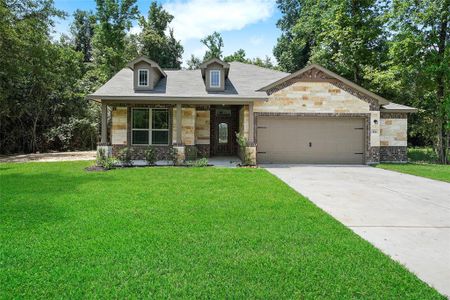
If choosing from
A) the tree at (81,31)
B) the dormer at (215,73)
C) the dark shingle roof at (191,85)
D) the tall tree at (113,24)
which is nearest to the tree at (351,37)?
the dark shingle roof at (191,85)

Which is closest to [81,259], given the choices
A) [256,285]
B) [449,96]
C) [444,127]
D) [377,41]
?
[256,285]

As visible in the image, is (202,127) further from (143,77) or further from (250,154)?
(143,77)

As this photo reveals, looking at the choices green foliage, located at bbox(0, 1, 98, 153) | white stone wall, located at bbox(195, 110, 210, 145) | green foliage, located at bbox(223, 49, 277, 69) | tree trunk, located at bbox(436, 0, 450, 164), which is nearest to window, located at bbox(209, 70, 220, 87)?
white stone wall, located at bbox(195, 110, 210, 145)

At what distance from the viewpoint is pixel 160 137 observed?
47.7 feet

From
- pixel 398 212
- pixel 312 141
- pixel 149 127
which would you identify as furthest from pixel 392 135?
pixel 149 127

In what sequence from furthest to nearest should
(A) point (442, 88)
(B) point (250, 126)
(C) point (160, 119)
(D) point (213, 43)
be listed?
(D) point (213, 43) < (A) point (442, 88) < (C) point (160, 119) < (B) point (250, 126)

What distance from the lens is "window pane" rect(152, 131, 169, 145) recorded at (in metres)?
14.5

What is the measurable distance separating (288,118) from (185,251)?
11517 millimetres

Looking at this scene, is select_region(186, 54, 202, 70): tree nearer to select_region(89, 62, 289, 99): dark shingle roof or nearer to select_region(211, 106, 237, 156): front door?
select_region(89, 62, 289, 99): dark shingle roof

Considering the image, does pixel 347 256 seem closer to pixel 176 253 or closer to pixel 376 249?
pixel 376 249

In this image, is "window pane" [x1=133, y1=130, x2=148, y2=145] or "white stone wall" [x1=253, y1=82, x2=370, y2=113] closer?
"white stone wall" [x1=253, y1=82, x2=370, y2=113]

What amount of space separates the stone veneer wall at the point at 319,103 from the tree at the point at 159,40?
71.5ft

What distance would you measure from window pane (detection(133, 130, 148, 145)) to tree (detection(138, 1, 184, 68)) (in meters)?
20.0

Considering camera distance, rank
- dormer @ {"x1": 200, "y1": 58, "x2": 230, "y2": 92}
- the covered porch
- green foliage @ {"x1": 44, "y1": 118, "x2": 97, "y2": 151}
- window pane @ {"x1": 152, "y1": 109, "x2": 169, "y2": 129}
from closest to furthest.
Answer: the covered porch < dormer @ {"x1": 200, "y1": 58, "x2": 230, "y2": 92} < window pane @ {"x1": 152, "y1": 109, "x2": 169, "y2": 129} < green foliage @ {"x1": 44, "y1": 118, "x2": 97, "y2": 151}
